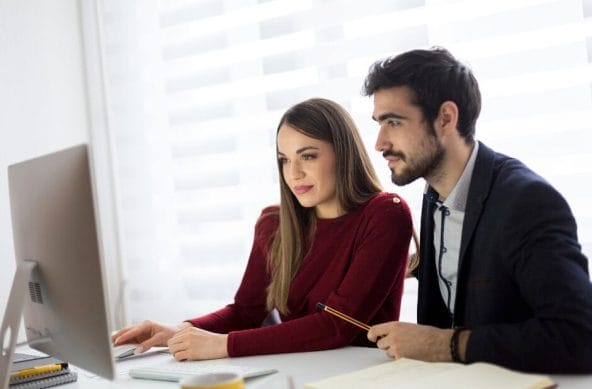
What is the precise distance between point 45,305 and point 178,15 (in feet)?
6.08

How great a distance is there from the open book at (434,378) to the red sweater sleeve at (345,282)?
13.9 inches

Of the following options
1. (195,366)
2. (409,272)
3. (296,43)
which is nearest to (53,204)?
(195,366)

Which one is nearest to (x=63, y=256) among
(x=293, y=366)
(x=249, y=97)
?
(x=293, y=366)

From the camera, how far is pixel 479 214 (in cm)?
141

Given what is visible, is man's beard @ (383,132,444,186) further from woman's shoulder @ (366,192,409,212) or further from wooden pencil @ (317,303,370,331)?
wooden pencil @ (317,303,370,331)

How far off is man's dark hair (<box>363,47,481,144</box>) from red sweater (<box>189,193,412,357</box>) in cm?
29

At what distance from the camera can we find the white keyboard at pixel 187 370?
1.30 meters

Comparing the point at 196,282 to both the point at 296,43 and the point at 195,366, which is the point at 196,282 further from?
the point at 195,366

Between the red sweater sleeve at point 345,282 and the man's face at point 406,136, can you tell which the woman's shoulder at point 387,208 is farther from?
the man's face at point 406,136

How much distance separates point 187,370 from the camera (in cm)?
136

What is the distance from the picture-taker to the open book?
3.22 feet

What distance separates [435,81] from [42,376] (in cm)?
109

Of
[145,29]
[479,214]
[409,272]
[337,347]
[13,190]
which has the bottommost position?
[337,347]

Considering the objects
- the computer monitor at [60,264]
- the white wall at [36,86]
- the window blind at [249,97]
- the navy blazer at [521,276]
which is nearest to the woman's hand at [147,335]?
the computer monitor at [60,264]
